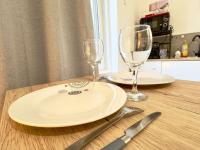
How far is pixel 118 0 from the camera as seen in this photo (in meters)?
2.12

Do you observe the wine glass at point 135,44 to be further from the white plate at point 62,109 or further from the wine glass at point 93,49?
the wine glass at point 93,49

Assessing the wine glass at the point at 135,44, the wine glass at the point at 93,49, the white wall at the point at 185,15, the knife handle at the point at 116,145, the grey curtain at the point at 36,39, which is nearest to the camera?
the knife handle at the point at 116,145

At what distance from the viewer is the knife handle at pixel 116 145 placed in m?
0.22

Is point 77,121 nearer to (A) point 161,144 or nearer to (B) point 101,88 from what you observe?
(A) point 161,144

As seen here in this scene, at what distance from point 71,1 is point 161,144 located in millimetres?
1305

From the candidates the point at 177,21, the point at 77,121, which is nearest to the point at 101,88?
the point at 77,121

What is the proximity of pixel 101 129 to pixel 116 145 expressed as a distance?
0.05 m

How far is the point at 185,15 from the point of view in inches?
92.4

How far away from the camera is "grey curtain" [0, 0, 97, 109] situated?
0.99 m

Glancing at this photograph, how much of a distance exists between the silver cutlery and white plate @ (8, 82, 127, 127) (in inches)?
0.8

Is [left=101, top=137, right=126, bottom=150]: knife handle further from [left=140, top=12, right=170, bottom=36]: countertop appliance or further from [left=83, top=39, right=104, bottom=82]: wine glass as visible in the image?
[left=140, top=12, right=170, bottom=36]: countertop appliance

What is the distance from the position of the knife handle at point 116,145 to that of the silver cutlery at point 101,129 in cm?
3

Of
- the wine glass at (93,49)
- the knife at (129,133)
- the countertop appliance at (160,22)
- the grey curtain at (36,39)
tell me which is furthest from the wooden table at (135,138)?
the countertop appliance at (160,22)

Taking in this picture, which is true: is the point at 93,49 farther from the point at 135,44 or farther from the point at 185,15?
the point at 185,15
